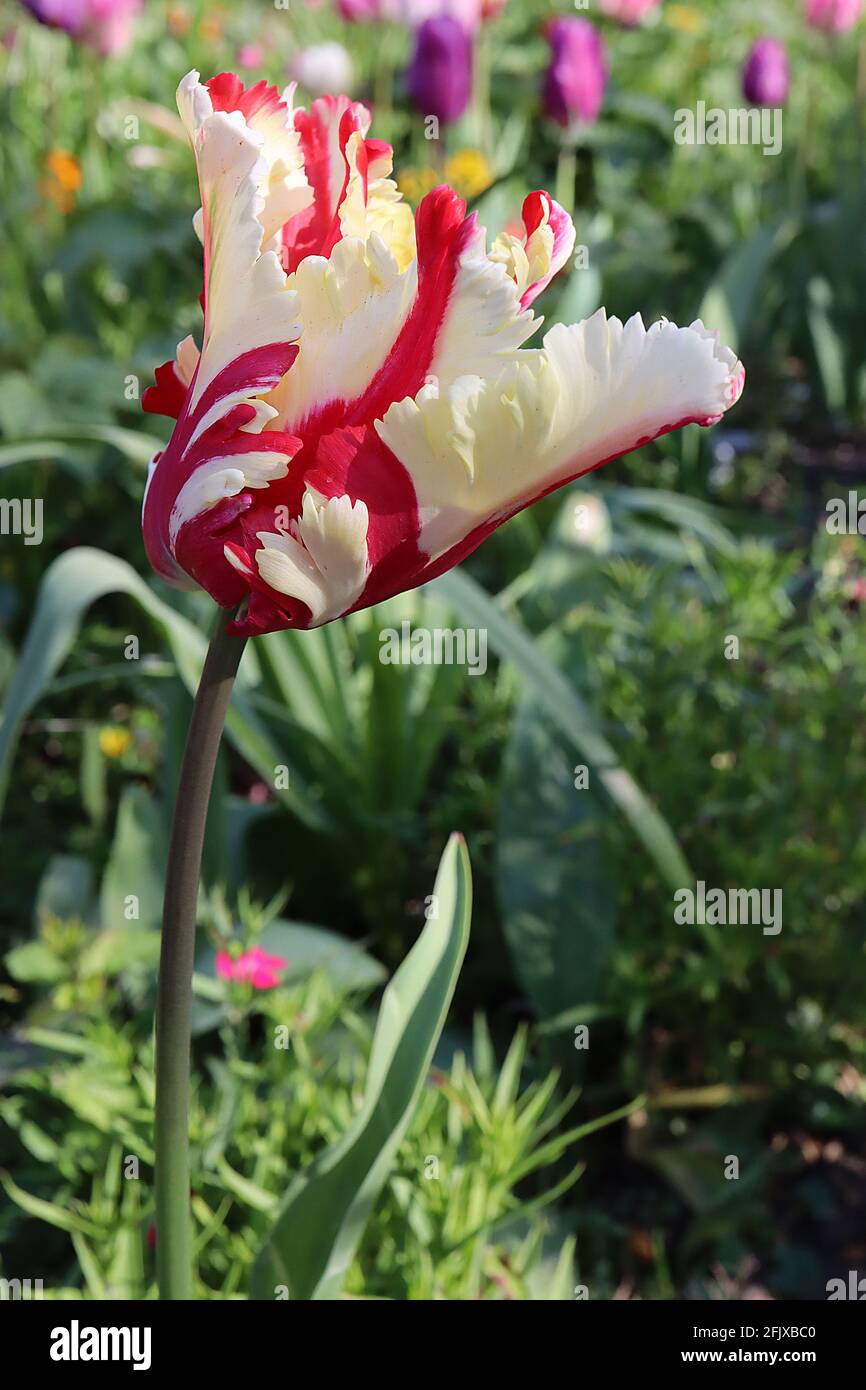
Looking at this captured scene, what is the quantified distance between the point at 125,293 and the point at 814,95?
4.91ft

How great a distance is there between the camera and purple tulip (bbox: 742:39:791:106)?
2.79 meters

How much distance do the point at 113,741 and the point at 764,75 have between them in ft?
6.49

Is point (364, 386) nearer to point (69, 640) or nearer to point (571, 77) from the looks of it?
point (69, 640)

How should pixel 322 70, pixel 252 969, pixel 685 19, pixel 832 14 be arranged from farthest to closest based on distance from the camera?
pixel 685 19 < pixel 832 14 < pixel 322 70 < pixel 252 969

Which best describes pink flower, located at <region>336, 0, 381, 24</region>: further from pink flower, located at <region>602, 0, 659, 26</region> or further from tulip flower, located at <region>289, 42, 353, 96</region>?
pink flower, located at <region>602, 0, 659, 26</region>

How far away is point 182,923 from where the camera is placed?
62cm

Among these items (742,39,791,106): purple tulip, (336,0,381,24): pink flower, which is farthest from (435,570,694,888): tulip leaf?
(336,0,381,24): pink flower

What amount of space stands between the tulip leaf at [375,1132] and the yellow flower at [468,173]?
200 cm


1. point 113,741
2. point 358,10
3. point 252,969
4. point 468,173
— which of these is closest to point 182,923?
point 252,969

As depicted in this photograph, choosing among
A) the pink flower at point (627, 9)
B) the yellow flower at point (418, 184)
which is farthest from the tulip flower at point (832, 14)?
the yellow flower at point (418, 184)

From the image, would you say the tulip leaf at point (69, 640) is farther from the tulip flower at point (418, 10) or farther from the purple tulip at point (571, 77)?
the tulip flower at point (418, 10)

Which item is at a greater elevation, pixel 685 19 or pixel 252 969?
pixel 685 19

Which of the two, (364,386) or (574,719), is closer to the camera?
(364,386)

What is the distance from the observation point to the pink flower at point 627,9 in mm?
3207
